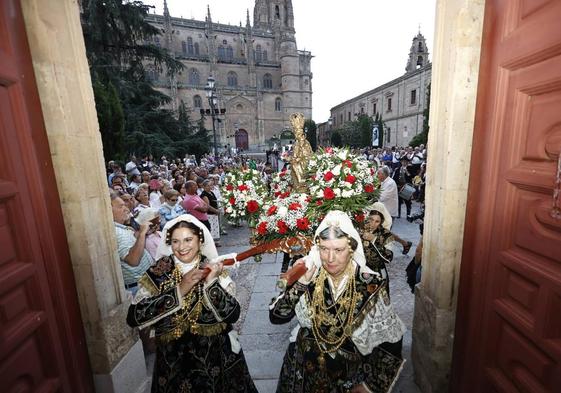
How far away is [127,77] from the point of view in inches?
690

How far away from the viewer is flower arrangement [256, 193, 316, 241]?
11.3 ft

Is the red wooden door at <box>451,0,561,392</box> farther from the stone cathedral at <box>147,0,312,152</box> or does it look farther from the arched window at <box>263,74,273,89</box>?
the arched window at <box>263,74,273,89</box>

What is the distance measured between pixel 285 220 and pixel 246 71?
57.1 metres

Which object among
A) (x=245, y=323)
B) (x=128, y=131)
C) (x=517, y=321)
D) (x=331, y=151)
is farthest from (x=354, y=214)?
(x=128, y=131)

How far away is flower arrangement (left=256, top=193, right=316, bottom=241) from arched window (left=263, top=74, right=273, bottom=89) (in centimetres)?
5719

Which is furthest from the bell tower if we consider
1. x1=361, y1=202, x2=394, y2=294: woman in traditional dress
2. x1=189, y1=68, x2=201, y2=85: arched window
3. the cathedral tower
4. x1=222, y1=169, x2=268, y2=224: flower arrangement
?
x1=361, y1=202, x2=394, y2=294: woman in traditional dress

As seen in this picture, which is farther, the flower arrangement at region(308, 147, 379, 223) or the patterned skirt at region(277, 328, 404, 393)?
the flower arrangement at region(308, 147, 379, 223)

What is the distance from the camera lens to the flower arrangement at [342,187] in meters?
3.44

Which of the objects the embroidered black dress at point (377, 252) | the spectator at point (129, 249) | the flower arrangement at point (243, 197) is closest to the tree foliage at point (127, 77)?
the spectator at point (129, 249)

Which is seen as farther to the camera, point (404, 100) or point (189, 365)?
point (404, 100)

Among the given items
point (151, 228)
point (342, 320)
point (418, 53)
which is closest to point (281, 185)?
point (151, 228)

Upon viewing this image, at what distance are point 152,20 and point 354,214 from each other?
5852 centimetres

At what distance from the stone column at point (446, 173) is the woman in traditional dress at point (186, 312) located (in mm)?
1810

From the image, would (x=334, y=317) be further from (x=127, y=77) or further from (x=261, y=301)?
(x=127, y=77)
